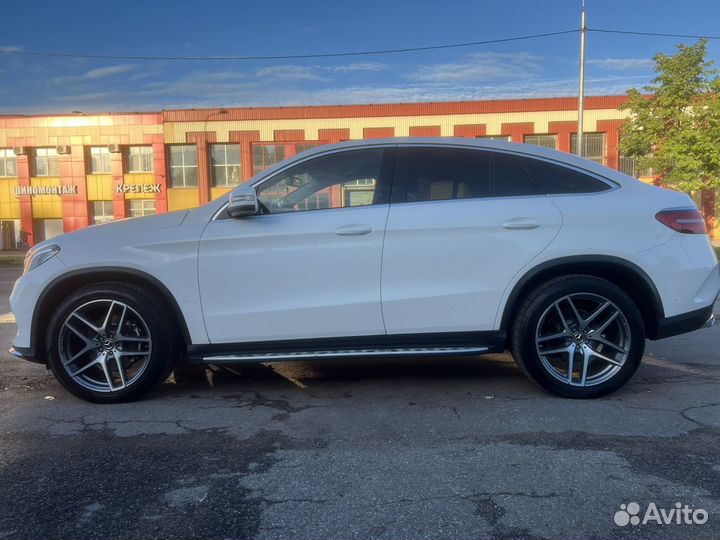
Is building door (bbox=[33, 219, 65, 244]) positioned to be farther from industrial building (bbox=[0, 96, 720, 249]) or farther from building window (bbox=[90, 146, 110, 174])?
building window (bbox=[90, 146, 110, 174])

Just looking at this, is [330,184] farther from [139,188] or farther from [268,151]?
[139,188]

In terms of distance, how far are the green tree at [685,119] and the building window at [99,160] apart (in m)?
29.1

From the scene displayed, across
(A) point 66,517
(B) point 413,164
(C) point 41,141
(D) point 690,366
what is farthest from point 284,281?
(C) point 41,141

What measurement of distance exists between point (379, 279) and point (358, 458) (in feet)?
4.08

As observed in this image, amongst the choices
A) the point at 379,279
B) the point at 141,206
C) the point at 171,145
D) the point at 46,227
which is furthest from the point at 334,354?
the point at 46,227

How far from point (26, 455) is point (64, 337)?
0.99 meters

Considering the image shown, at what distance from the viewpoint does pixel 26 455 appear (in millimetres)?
3244

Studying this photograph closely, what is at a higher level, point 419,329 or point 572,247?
point 572,247

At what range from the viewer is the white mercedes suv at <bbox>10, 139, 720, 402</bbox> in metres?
3.93

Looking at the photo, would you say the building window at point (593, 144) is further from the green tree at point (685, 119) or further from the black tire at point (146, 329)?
the black tire at point (146, 329)

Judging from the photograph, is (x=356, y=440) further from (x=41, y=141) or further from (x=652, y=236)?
(x=41, y=141)

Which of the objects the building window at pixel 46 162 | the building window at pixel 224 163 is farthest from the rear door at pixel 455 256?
the building window at pixel 46 162

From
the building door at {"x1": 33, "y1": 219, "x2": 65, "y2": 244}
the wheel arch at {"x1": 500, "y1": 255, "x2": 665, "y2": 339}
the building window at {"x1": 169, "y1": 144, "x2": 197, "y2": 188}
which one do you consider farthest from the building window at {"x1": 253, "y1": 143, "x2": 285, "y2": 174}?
the wheel arch at {"x1": 500, "y1": 255, "x2": 665, "y2": 339}

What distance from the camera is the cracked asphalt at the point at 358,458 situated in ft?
8.21
